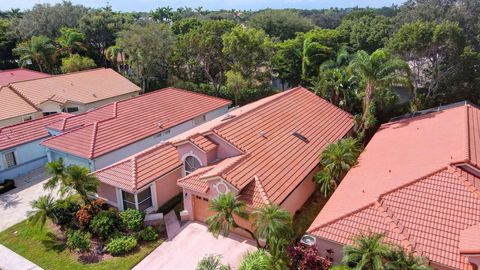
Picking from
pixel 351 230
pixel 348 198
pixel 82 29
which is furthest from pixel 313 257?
pixel 82 29

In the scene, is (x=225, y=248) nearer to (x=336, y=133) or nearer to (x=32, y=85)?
(x=336, y=133)

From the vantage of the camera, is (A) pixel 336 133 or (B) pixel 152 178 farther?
(A) pixel 336 133

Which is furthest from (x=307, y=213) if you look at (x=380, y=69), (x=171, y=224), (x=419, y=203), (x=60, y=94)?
(x=60, y=94)

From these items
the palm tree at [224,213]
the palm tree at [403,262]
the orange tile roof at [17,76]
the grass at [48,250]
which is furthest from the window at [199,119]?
the orange tile roof at [17,76]

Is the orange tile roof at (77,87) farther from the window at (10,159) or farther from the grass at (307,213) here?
the grass at (307,213)

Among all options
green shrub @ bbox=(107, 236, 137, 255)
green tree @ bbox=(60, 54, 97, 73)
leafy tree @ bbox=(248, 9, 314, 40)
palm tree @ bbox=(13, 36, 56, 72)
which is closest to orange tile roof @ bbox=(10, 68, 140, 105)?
green tree @ bbox=(60, 54, 97, 73)

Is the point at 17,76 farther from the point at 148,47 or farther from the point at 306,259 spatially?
the point at 306,259
